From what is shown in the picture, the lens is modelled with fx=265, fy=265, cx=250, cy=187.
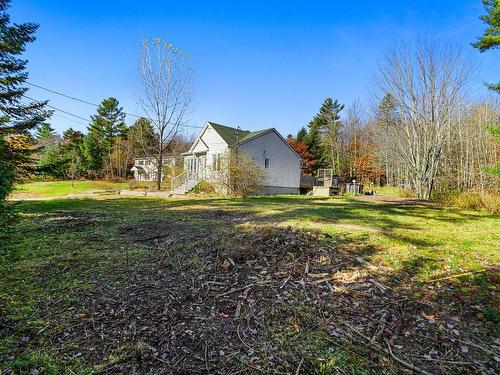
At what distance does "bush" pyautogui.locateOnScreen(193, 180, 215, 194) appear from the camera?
17994 millimetres

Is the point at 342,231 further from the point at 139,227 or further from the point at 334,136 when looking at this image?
the point at 334,136

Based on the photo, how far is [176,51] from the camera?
21266 mm

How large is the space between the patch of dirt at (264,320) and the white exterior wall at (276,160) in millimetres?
18608

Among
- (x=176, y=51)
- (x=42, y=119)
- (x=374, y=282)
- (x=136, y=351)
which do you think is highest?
(x=176, y=51)

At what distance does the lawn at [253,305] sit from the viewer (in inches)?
84.7

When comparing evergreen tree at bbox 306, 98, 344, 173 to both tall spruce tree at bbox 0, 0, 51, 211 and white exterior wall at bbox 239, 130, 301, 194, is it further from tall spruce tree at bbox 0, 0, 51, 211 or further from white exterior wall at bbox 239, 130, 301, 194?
tall spruce tree at bbox 0, 0, 51, 211

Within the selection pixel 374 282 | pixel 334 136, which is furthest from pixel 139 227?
pixel 334 136

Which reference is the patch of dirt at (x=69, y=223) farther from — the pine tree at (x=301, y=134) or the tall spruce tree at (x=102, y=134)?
the pine tree at (x=301, y=134)

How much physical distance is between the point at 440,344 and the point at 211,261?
2863 millimetres

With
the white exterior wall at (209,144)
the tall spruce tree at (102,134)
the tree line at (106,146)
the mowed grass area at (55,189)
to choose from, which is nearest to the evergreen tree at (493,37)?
the white exterior wall at (209,144)

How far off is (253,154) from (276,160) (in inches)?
125

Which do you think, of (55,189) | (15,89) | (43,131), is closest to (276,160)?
(15,89)

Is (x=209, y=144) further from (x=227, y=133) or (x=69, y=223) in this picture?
(x=69, y=223)

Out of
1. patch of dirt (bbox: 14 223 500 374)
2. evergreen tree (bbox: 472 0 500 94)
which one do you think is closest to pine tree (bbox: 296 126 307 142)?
evergreen tree (bbox: 472 0 500 94)
